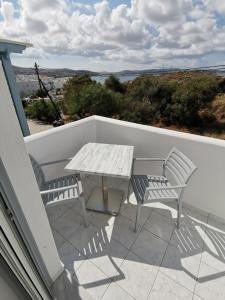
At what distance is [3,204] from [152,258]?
150 centimetres

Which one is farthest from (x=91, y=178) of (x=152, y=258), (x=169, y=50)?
(x=169, y=50)

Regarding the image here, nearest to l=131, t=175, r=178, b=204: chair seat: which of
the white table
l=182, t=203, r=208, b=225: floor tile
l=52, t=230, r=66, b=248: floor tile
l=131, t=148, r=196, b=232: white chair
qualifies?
l=131, t=148, r=196, b=232: white chair

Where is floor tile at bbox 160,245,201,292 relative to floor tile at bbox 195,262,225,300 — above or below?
below

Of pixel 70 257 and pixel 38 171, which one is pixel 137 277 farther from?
pixel 38 171

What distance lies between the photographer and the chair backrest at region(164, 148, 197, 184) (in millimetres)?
1646

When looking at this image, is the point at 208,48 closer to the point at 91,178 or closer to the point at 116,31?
the point at 116,31

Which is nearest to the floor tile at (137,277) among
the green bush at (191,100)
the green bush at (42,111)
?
the green bush at (191,100)

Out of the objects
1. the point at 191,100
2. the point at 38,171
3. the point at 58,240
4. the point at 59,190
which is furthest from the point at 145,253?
the point at 191,100

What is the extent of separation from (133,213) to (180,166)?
2.80ft

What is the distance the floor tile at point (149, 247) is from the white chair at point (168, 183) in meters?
0.13

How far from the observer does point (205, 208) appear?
2.09 m

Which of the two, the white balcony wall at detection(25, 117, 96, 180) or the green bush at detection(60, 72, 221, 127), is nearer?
the white balcony wall at detection(25, 117, 96, 180)

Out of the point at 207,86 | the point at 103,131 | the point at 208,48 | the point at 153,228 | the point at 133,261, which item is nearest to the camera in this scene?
the point at 133,261

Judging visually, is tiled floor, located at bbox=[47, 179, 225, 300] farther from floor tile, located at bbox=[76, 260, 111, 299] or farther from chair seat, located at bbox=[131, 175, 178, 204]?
chair seat, located at bbox=[131, 175, 178, 204]
